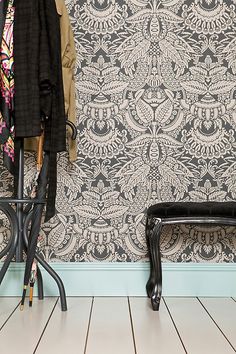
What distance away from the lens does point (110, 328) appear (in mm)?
2490

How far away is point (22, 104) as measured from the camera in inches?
106

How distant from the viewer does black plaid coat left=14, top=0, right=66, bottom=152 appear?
270 centimetres

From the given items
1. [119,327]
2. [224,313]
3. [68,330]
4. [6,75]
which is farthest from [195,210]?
[6,75]

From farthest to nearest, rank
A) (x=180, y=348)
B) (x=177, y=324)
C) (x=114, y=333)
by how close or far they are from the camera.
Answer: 1. (x=177, y=324)
2. (x=114, y=333)
3. (x=180, y=348)

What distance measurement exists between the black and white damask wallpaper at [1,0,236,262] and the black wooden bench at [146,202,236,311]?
0.30 metres

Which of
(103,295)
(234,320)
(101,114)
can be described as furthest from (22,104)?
(234,320)

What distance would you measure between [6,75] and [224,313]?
1.58m

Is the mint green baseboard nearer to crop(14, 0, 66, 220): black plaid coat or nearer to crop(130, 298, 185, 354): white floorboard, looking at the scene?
crop(130, 298, 185, 354): white floorboard

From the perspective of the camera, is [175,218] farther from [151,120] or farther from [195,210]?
[151,120]

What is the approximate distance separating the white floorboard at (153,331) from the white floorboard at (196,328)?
1.4 inches

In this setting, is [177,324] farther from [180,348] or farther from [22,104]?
[22,104]

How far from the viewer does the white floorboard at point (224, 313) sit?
2.43m

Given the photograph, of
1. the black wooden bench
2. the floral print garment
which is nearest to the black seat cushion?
the black wooden bench

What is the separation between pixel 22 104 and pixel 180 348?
1322 mm
